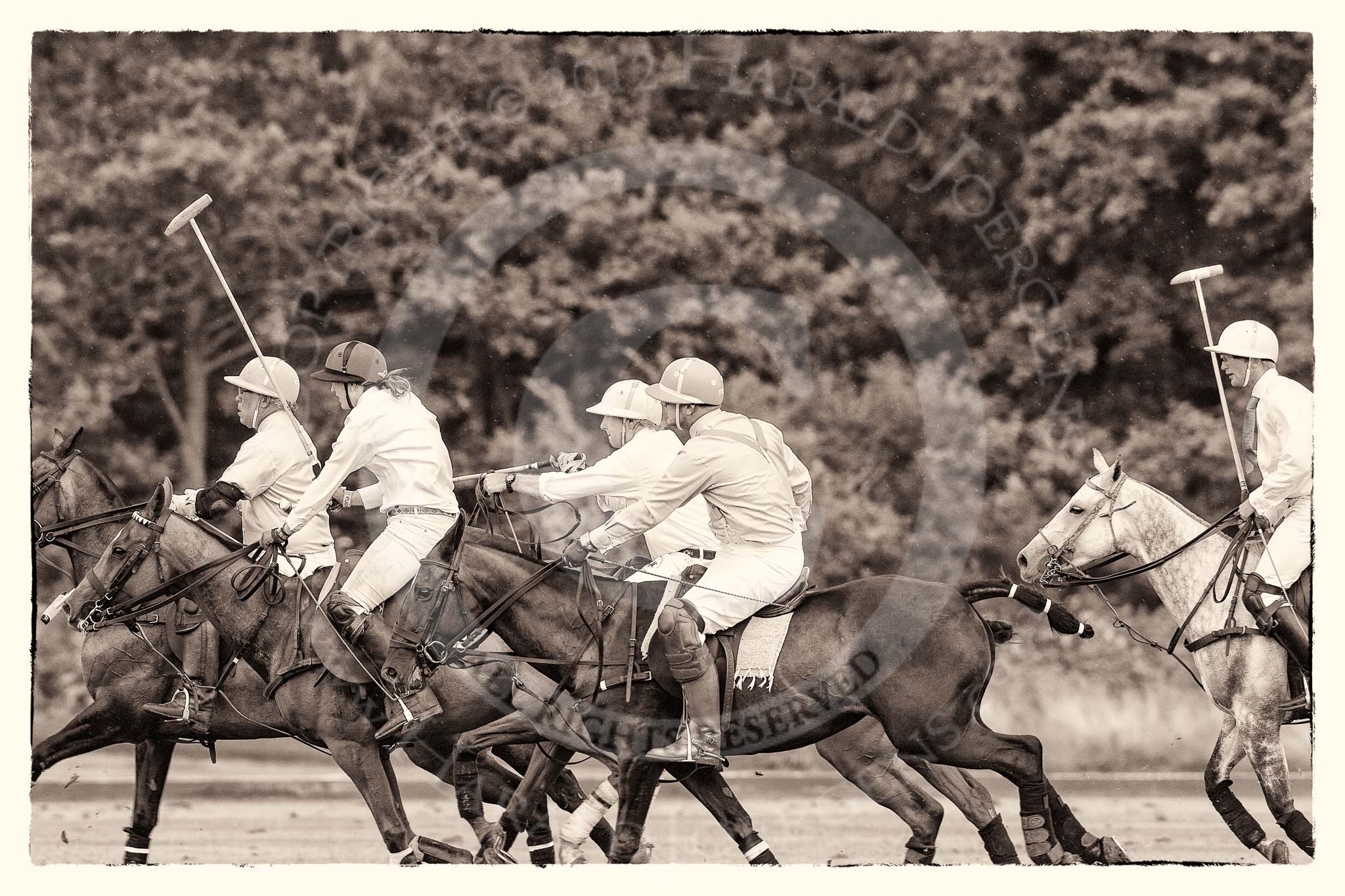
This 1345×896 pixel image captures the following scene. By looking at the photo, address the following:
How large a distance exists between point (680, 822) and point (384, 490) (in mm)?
5333

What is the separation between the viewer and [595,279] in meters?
20.1

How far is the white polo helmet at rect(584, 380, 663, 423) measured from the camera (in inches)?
556

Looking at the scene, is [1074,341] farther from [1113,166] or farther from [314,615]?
[314,615]

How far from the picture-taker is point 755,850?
478 inches

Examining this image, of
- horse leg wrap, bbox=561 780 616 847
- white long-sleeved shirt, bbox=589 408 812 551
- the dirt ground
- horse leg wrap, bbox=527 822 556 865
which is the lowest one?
the dirt ground

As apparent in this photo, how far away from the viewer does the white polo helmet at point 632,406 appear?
14125 millimetres

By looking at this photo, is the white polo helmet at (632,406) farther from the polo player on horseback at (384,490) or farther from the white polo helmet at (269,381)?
the white polo helmet at (269,381)

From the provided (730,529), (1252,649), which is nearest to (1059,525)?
(1252,649)

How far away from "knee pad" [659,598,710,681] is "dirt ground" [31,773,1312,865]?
2.38 meters

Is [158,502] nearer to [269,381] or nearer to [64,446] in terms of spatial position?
[64,446]

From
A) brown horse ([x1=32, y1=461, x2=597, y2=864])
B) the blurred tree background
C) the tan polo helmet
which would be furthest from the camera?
the blurred tree background

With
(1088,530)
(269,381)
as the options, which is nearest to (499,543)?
(269,381)

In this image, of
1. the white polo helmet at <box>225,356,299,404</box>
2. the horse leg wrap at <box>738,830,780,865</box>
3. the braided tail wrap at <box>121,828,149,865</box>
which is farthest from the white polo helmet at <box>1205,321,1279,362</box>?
the braided tail wrap at <box>121,828,149,865</box>

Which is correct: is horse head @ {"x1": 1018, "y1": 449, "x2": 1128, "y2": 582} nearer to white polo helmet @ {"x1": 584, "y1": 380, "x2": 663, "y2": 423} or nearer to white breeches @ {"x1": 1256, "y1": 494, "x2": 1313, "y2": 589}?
white breeches @ {"x1": 1256, "y1": 494, "x2": 1313, "y2": 589}
